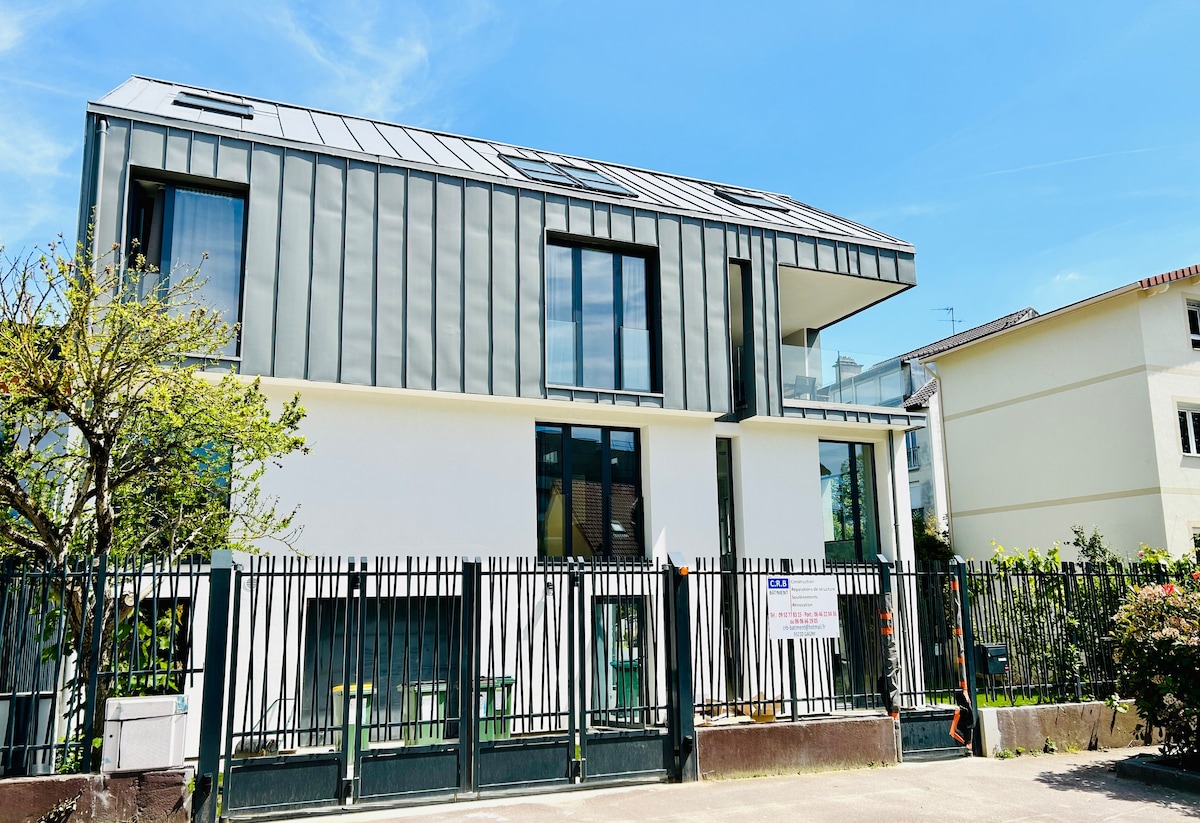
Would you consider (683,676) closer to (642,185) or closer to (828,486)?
(828,486)

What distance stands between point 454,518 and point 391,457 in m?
1.33

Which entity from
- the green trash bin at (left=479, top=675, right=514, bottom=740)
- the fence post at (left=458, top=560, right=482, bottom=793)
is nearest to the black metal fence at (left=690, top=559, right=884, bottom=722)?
the green trash bin at (left=479, top=675, right=514, bottom=740)

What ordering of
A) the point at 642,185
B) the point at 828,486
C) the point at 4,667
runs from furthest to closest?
the point at 642,185, the point at 828,486, the point at 4,667

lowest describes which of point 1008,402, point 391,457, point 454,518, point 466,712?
point 466,712

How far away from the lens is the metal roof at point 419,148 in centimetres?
1415

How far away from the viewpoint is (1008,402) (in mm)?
25281

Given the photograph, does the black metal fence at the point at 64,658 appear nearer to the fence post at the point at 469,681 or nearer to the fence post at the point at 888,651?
the fence post at the point at 469,681

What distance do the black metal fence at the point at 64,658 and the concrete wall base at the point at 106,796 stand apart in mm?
201

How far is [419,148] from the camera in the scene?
1648cm

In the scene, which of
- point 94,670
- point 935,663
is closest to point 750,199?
point 935,663

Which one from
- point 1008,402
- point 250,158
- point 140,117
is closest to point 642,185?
point 250,158

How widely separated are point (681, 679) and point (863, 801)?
215 cm

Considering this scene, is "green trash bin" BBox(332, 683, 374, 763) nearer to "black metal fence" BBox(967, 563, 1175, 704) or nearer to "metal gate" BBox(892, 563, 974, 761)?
"metal gate" BBox(892, 563, 974, 761)

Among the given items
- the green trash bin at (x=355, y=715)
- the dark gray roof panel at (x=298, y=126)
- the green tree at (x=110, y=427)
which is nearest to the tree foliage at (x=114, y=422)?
the green tree at (x=110, y=427)
